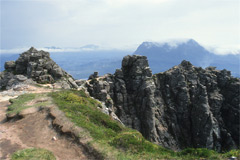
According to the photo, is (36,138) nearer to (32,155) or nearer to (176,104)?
(32,155)

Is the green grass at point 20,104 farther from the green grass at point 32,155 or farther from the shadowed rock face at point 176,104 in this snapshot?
the shadowed rock face at point 176,104

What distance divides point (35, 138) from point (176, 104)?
77.6 m

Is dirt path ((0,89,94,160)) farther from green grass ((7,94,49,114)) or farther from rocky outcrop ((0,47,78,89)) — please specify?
rocky outcrop ((0,47,78,89))

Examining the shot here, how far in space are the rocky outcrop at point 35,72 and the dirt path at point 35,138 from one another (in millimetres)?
27430

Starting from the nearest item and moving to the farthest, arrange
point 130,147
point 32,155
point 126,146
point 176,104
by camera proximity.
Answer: point 32,155
point 130,147
point 126,146
point 176,104

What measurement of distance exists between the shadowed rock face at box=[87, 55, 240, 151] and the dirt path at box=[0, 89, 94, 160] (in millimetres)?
45581

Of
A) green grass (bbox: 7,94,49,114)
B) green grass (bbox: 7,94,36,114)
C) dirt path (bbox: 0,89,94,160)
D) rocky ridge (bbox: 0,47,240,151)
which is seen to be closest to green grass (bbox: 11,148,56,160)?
dirt path (bbox: 0,89,94,160)

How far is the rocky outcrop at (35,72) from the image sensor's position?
178ft

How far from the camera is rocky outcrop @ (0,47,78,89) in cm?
5421

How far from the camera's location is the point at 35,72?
187 ft

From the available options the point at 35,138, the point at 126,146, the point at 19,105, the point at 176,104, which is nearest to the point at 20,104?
the point at 19,105

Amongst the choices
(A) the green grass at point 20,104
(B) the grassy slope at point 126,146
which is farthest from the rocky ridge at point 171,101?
(B) the grassy slope at point 126,146

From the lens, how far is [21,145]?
17.5 meters

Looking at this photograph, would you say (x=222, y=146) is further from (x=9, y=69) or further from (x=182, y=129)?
(x=9, y=69)
